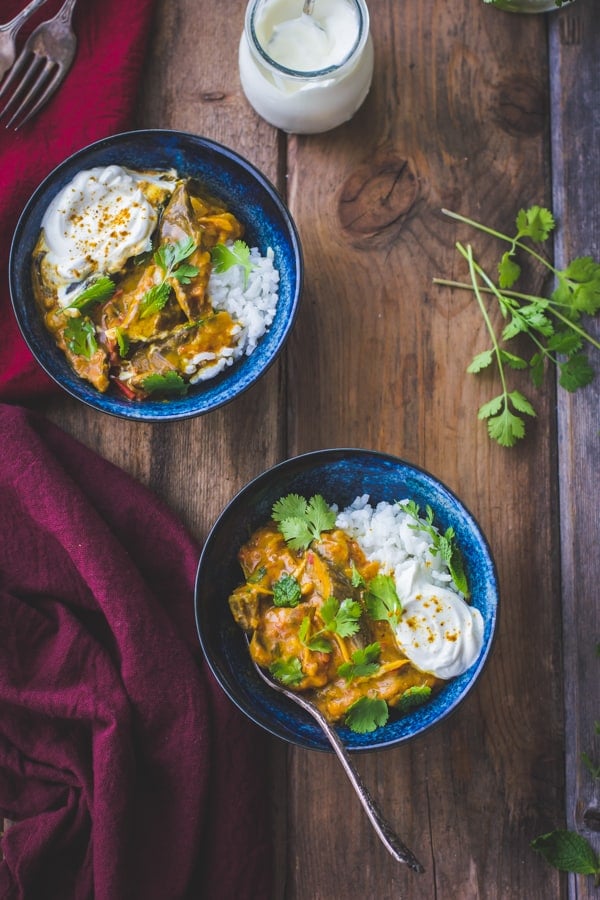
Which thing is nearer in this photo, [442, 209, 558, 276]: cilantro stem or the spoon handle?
the spoon handle

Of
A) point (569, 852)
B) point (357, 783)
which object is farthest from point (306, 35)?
point (569, 852)

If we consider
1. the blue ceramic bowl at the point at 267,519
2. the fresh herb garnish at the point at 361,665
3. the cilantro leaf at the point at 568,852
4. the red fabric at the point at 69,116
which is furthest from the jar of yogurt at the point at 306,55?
the cilantro leaf at the point at 568,852

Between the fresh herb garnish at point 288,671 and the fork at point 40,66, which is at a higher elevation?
the fork at point 40,66

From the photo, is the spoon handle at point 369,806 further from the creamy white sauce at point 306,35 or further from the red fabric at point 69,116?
the creamy white sauce at point 306,35

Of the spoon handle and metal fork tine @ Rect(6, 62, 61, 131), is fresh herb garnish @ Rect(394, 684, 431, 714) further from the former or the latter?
metal fork tine @ Rect(6, 62, 61, 131)

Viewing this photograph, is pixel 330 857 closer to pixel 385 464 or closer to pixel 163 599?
pixel 163 599

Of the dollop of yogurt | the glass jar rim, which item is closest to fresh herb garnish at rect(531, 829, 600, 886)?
the dollop of yogurt
